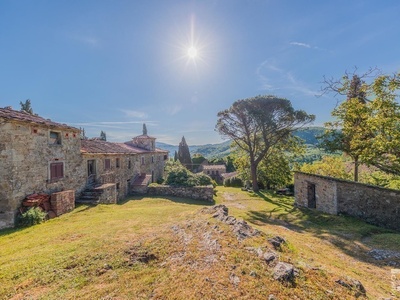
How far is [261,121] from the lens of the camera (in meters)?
26.1

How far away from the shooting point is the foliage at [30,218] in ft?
37.7

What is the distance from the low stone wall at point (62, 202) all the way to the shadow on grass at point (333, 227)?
12.0 metres

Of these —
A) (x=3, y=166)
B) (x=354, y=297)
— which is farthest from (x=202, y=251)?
(x=3, y=166)

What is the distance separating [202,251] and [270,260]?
5.43 feet

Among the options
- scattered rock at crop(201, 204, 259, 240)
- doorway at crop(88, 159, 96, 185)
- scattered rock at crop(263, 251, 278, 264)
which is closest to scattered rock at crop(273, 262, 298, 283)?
scattered rock at crop(263, 251, 278, 264)

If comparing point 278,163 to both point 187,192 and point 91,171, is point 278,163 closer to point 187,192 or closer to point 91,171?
point 187,192

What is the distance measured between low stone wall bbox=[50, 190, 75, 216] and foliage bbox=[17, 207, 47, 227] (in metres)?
1.26

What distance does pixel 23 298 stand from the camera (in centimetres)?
464

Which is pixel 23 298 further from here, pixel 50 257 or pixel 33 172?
pixel 33 172

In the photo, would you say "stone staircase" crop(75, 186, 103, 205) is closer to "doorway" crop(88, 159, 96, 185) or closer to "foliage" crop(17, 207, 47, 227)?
"doorway" crop(88, 159, 96, 185)

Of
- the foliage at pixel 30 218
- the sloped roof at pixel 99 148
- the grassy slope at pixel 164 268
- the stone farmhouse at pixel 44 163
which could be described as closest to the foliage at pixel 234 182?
the sloped roof at pixel 99 148

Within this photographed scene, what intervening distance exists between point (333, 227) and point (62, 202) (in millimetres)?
17012

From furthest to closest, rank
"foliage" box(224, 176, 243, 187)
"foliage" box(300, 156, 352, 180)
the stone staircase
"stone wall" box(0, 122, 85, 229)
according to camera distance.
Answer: "foliage" box(224, 176, 243, 187) → "foliage" box(300, 156, 352, 180) → the stone staircase → "stone wall" box(0, 122, 85, 229)

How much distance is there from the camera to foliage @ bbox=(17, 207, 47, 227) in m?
11.5
